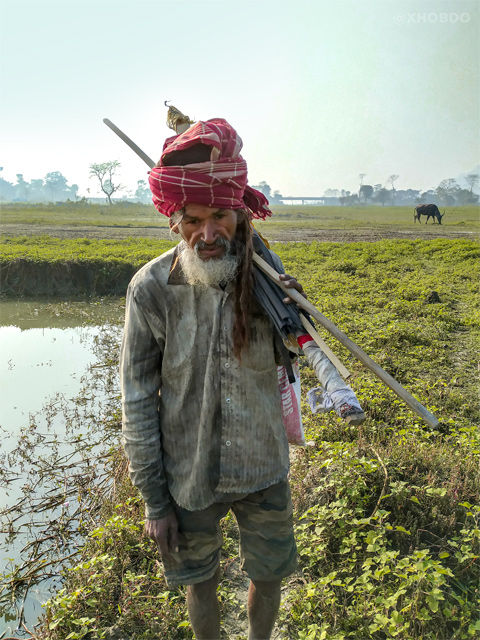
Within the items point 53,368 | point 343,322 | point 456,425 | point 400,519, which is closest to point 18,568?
point 400,519

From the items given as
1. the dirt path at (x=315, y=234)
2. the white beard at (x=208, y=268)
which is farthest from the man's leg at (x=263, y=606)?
the dirt path at (x=315, y=234)

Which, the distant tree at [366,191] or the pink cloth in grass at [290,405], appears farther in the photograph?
the distant tree at [366,191]

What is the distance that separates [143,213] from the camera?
1900 inches

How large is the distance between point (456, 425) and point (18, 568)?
3.50 m

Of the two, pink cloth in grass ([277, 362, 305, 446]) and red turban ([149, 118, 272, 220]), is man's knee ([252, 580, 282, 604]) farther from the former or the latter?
red turban ([149, 118, 272, 220])

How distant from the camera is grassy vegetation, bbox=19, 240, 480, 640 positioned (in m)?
2.32

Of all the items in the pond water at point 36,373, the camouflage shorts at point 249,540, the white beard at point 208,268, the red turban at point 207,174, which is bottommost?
the pond water at point 36,373

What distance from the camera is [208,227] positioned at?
70.9 inches

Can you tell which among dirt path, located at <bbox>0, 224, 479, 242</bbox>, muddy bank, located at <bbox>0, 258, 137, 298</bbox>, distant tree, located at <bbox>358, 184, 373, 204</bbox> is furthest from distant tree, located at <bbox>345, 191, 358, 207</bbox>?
muddy bank, located at <bbox>0, 258, 137, 298</bbox>

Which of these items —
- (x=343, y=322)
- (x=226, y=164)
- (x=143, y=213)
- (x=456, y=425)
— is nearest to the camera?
(x=226, y=164)

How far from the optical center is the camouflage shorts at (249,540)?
192 centimetres

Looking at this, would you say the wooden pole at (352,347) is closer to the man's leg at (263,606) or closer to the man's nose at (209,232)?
the man's nose at (209,232)

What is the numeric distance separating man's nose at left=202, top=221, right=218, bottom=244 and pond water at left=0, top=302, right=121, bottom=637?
8.77 feet

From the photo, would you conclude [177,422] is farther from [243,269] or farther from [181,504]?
[243,269]
